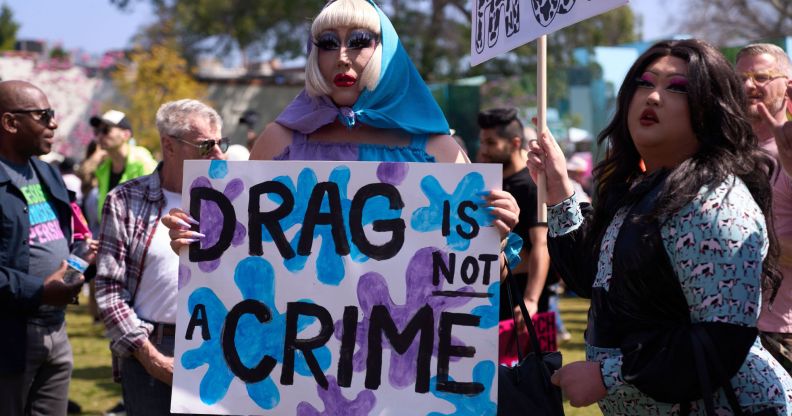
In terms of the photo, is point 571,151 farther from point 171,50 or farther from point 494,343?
point 494,343

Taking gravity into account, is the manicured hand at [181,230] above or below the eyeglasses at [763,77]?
below

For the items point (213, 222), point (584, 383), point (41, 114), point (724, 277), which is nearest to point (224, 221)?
point (213, 222)

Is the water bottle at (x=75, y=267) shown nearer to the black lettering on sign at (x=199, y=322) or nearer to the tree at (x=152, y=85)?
the black lettering on sign at (x=199, y=322)

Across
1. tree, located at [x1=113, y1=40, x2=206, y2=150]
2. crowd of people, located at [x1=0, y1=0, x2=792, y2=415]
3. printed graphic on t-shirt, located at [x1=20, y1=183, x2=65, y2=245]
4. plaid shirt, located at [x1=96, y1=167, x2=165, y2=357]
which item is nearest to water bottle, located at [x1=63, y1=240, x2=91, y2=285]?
crowd of people, located at [x1=0, y1=0, x2=792, y2=415]

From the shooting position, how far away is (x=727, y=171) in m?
2.32

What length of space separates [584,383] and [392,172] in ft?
2.59

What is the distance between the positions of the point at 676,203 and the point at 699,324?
289 millimetres

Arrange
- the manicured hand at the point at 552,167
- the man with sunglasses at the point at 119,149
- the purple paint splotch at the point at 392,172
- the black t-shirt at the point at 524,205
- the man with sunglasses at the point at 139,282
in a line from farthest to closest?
the man with sunglasses at the point at 119,149 → the black t-shirt at the point at 524,205 → the man with sunglasses at the point at 139,282 → the manicured hand at the point at 552,167 → the purple paint splotch at the point at 392,172

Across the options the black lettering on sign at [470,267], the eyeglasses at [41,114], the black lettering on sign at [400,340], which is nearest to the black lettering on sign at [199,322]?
the black lettering on sign at [400,340]

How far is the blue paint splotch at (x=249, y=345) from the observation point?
2662 mm

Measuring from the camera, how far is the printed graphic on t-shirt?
4402mm

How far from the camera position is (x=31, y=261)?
4355mm

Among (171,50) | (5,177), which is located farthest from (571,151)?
(5,177)

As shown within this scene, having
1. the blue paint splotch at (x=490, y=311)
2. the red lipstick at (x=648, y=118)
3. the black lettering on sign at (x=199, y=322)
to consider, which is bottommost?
the black lettering on sign at (x=199, y=322)
